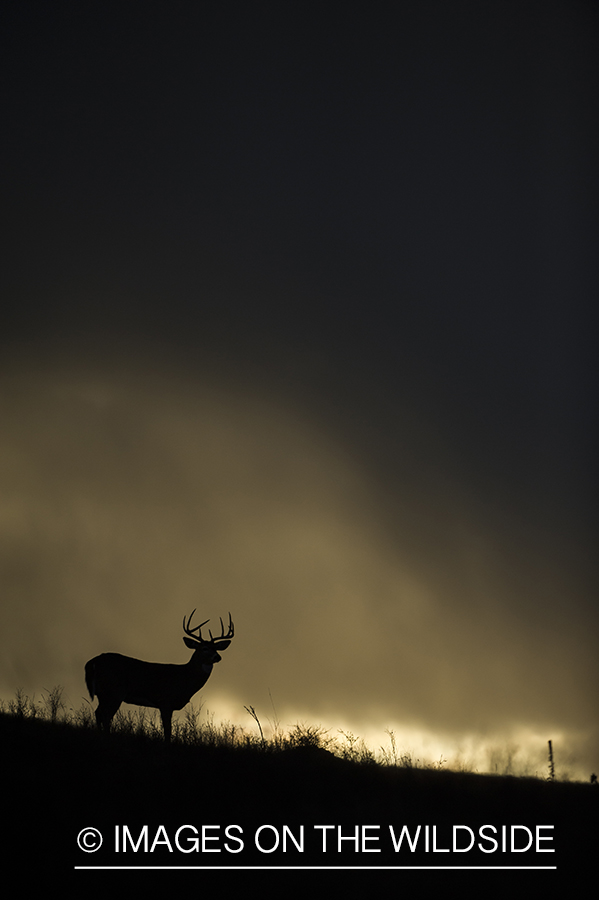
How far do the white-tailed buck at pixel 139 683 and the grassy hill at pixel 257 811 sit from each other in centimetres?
246

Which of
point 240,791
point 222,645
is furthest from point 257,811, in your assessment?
point 222,645

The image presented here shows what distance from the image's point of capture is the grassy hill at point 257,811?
777 centimetres

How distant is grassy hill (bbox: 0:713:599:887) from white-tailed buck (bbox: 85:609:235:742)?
2.46 metres

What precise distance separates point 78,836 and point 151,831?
0.87 metres

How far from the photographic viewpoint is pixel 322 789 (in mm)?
9562

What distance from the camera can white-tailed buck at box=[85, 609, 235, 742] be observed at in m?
13.6

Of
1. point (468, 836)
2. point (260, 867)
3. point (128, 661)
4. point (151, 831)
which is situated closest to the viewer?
point (260, 867)

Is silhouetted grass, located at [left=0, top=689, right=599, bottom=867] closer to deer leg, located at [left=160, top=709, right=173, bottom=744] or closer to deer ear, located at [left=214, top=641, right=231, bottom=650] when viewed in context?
deer leg, located at [left=160, top=709, right=173, bottom=744]

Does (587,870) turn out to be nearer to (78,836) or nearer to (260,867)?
(260,867)

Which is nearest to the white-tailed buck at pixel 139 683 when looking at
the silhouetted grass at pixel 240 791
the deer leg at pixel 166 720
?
the deer leg at pixel 166 720

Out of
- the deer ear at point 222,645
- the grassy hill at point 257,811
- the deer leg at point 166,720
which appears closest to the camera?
the grassy hill at point 257,811

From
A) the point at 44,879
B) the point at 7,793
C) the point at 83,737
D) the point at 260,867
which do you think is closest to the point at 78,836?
the point at 44,879

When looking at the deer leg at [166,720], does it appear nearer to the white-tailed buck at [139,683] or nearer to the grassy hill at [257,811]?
the white-tailed buck at [139,683]

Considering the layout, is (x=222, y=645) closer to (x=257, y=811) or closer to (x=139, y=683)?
(x=139, y=683)
